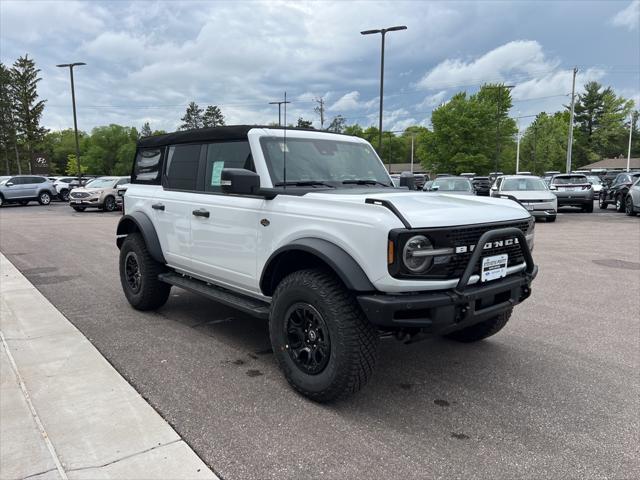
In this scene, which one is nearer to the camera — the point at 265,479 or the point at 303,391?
the point at 265,479

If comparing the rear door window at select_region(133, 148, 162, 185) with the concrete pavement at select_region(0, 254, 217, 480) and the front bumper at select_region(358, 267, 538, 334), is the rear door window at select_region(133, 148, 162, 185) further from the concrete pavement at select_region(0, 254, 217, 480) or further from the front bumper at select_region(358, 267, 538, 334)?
the front bumper at select_region(358, 267, 538, 334)

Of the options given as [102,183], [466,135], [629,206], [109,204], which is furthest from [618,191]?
[466,135]

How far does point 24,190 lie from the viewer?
27219mm

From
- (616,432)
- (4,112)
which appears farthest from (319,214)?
(4,112)

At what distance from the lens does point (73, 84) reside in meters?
34.0

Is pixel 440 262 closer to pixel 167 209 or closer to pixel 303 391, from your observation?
pixel 303 391

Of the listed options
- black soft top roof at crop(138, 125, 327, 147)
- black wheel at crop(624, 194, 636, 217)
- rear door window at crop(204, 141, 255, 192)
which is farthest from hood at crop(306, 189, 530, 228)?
black wheel at crop(624, 194, 636, 217)

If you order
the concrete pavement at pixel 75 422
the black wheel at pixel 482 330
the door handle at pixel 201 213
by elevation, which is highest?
the door handle at pixel 201 213

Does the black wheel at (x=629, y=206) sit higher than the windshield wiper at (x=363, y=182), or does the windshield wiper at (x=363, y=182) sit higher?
the windshield wiper at (x=363, y=182)

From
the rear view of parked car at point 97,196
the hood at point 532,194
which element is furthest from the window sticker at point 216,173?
the rear view of parked car at point 97,196

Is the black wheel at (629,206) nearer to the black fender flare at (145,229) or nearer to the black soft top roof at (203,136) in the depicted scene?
the black soft top roof at (203,136)

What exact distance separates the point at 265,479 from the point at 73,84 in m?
38.0

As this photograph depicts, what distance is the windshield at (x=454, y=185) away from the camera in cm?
1565

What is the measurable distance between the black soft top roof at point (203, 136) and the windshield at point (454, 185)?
459 inches
